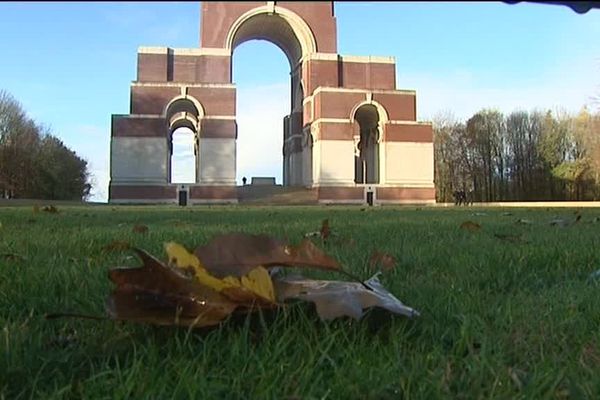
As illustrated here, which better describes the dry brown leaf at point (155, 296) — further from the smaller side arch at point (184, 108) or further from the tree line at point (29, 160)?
the tree line at point (29, 160)

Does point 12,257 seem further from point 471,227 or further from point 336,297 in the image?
point 471,227

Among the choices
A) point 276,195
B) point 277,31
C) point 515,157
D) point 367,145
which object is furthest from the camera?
point 515,157

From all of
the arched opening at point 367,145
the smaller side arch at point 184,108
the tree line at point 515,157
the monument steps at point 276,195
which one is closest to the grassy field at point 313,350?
the monument steps at point 276,195

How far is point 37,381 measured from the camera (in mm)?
1063

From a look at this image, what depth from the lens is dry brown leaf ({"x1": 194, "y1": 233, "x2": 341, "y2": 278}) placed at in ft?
4.40

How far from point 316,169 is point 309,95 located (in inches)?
238

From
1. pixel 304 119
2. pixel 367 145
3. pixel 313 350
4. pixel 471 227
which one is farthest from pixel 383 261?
pixel 367 145

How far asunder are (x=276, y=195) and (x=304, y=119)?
8.30m

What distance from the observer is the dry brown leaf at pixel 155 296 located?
1238mm

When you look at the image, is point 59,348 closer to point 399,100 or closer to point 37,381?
point 37,381

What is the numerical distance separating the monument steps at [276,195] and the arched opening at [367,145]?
24.3 feet

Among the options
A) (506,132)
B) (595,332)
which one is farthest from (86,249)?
(506,132)

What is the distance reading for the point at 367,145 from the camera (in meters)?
51.2

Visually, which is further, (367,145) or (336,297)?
(367,145)
